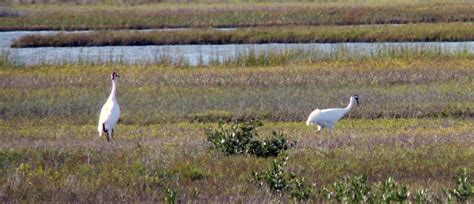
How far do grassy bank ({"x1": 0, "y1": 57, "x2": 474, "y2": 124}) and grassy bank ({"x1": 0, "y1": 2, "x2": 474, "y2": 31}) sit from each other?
60.1ft

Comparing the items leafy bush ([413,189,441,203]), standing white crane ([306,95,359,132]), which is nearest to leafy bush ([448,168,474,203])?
leafy bush ([413,189,441,203])

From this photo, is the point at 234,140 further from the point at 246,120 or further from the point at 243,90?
the point at 243,90

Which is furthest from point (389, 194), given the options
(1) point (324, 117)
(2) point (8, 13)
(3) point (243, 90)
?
(2) point (8, 13)

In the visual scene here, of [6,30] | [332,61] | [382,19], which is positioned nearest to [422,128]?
[332,61]

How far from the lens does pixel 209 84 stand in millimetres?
23562

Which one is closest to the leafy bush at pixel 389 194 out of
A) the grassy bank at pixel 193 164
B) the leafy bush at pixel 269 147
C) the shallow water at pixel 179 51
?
the grassy bank at pixel 193 164

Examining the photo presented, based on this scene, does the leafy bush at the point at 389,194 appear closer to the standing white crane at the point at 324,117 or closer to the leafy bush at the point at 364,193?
the leafy bush at the point at 364,193

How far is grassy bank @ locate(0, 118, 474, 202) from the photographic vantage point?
374 inches

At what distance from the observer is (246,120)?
1825 centimetres

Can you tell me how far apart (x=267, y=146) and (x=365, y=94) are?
9247 mm

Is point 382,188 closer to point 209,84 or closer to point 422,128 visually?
point 422,128

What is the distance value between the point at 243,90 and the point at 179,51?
13427 mm

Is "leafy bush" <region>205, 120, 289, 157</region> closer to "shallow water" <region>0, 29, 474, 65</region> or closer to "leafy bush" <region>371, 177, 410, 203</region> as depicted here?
"leafy bush" <region>371, 177, 410, 203</region>

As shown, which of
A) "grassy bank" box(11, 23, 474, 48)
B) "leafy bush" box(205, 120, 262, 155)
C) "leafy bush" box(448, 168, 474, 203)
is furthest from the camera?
"grassy bank" box(11, 23, 474, 48)
